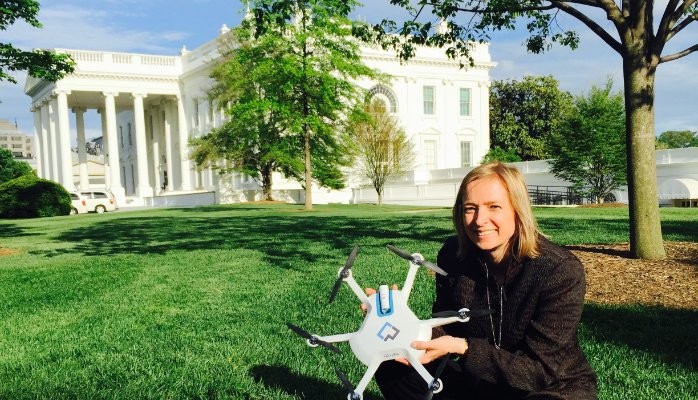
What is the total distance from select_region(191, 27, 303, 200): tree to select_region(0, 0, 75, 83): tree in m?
6.39

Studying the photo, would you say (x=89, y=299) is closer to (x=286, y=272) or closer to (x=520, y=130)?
(x=286, y=272)

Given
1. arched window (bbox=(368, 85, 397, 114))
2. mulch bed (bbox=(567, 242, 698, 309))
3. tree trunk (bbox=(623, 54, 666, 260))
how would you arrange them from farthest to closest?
arched window (bbox=(368, 85, 397, 114)) < tree trunk (bbox=(623, 54, 666, 260)) < mulch bed (bbox=(567, 242, 698, 309))

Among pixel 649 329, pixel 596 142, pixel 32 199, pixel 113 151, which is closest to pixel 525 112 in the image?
pixel 596 142

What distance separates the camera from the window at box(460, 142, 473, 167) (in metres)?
52.8

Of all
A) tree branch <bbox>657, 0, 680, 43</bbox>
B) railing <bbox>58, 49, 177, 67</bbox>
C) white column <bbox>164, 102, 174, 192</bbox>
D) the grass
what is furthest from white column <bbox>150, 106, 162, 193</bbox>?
tree branch <bbox>657, 0, 680, 43</bbox>

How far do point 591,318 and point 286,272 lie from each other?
4.32 meters

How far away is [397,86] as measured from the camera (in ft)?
162

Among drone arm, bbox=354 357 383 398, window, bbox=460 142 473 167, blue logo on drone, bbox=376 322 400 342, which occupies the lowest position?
drone arm, bbox=354 357 383 398

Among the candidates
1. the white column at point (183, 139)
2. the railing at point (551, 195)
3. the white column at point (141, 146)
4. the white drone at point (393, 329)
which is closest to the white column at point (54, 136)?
the white column at point (141, 146)

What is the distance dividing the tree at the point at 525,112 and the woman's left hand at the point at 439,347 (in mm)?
53994

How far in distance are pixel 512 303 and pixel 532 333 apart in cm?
14

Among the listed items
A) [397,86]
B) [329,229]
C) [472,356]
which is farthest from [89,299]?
[397,86]

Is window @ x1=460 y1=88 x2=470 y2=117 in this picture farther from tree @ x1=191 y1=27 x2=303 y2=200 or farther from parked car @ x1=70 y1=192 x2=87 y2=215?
parked car @ x1=70 y1=192 x2=87 y2=215

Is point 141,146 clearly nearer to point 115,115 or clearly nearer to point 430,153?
point 115,115
